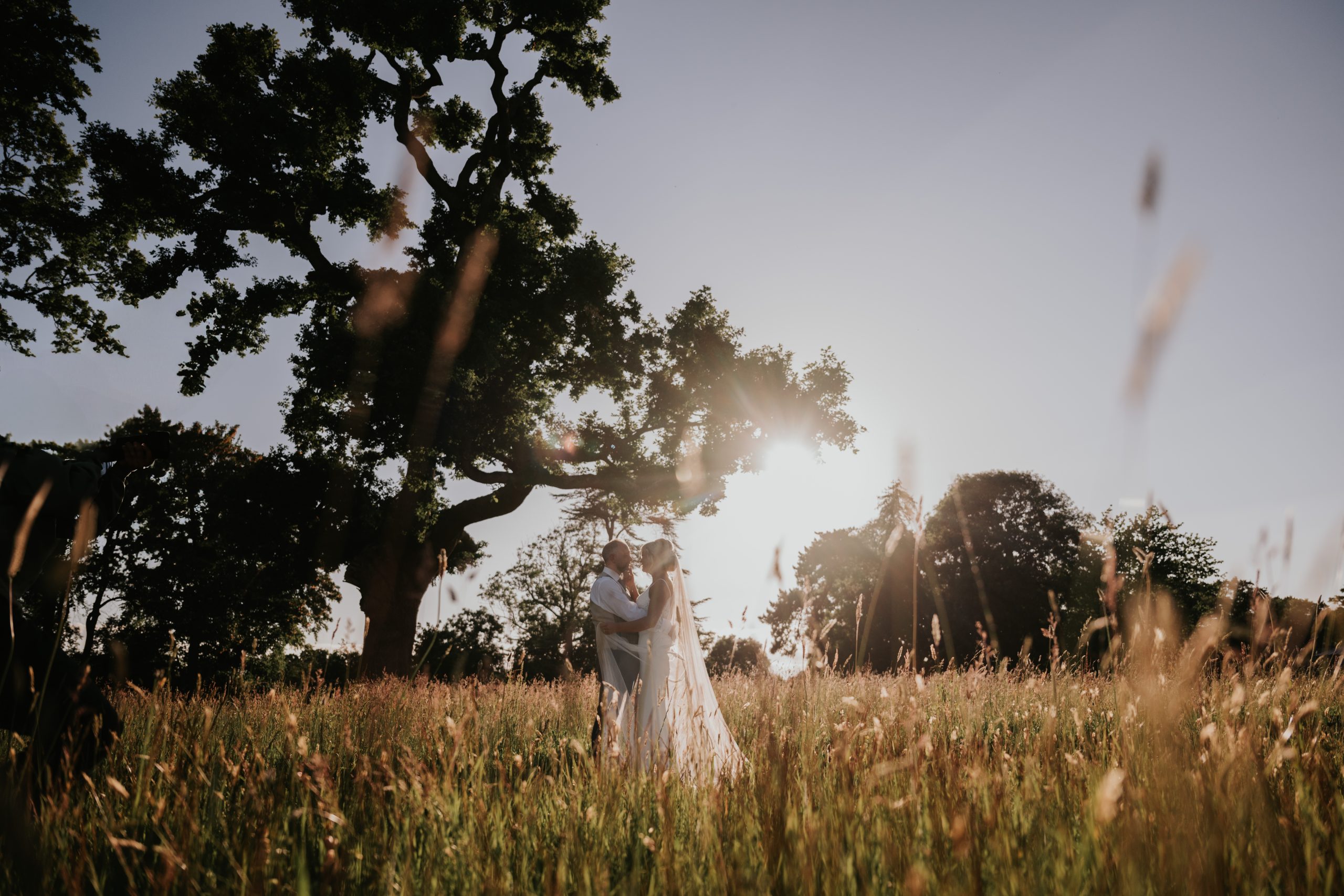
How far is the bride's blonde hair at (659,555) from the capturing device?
17.6 ft

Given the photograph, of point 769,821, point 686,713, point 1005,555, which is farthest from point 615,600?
point 1005,555

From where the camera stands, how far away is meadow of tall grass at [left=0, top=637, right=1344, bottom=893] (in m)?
1.32

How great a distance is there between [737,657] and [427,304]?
1768 centimetres

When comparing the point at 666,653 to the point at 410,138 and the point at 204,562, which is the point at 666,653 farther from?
the point at 204,562

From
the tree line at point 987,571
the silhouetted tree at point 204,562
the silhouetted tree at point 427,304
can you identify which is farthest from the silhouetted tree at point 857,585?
the silhouetted tree at point 204,562

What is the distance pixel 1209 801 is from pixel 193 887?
201 centimetres

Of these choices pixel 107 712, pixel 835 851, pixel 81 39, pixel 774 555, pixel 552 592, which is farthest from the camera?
pixel 552 592

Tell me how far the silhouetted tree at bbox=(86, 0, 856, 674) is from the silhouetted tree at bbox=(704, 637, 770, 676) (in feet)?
15.6

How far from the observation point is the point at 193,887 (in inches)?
54.7

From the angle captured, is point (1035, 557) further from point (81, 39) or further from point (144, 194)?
point (81, 39)

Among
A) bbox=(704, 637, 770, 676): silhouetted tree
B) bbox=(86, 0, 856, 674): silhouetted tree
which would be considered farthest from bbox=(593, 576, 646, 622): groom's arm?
bbox=(86, 0, 856, 674): silhouetted tree

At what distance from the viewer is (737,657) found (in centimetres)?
2506

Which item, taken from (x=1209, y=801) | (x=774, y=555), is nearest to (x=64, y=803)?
(x=774, y=555)

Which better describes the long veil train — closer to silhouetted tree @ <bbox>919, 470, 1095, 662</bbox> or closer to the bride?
the bride
